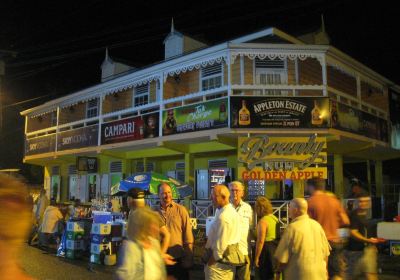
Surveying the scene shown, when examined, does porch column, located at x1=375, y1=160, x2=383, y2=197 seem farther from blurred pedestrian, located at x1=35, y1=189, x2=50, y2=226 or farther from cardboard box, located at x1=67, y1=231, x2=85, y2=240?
blurred pedestrian, located at x1=35, y1=189, x2=50, y2=226

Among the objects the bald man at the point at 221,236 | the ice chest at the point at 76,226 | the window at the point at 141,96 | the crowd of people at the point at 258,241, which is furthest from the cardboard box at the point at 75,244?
the window at the point at 141,96

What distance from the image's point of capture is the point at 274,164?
14.7 metres

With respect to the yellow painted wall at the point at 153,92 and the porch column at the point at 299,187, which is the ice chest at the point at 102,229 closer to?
the porch column at the point at 299,187

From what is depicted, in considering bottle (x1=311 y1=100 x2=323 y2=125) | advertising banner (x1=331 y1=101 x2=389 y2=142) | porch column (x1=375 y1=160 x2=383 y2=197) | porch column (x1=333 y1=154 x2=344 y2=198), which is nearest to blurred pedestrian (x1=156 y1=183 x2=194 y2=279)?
bottle (x1=311 y1=100 x2=323 y2=125)

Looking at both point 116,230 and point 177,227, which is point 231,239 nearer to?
point 177,227

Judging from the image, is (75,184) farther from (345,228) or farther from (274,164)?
(345,228)

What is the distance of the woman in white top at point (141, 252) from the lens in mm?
3633

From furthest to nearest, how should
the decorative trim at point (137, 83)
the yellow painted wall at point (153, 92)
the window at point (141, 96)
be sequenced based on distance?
the window at point (141, 96) < the yellow painted wall at point (153, 92) < the decorative trim at point (137, 83)

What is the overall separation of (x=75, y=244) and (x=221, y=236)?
7.95m

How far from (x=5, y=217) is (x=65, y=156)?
2090 cm

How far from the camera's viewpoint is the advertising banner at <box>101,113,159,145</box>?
17125mm

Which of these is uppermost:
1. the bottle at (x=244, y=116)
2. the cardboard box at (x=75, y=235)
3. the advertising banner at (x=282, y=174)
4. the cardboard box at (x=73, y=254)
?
the bottle at (x=244, y=116)

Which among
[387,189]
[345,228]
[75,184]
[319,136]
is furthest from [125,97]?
[345,228]

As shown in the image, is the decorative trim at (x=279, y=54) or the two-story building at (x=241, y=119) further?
the decorative trim at (x=279, y=54)
